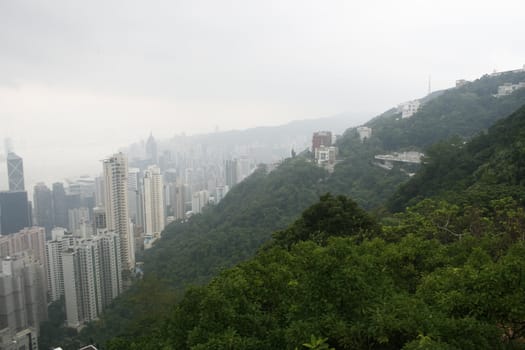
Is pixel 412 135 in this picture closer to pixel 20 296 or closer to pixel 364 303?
pixel 20 296

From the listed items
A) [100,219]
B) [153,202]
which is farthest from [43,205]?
[100,219]

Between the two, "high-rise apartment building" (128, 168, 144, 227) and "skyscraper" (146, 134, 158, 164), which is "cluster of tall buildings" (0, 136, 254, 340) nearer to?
"high-rise apartment building" (128, 168, 144, 227)

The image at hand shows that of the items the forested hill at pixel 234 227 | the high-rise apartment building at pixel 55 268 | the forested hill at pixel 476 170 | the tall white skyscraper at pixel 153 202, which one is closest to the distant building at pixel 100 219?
the forested hill at pixel 234 227

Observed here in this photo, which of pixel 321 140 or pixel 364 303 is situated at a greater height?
pixel 321 140

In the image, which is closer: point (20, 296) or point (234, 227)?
point (20, 296)

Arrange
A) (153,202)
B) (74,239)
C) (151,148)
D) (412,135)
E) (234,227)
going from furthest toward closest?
(151,148) → (153,202) → (412,135) → (234,227) → (74,239)

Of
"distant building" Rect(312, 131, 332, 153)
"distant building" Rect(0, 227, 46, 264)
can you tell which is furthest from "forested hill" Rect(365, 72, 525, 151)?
"distant building" Rect(0, 227, 46, 264)

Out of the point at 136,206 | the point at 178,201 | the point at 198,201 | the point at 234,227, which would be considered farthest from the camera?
the point at 198,201
